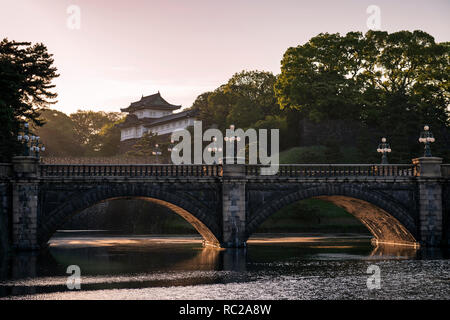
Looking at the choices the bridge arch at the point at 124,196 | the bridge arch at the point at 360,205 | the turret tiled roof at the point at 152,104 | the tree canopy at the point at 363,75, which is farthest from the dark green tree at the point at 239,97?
the bridge arch at the point at 124,196

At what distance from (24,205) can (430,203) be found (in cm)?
2909

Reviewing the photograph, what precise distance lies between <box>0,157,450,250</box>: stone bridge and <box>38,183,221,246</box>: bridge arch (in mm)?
67

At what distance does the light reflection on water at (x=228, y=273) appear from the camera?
21.7 m

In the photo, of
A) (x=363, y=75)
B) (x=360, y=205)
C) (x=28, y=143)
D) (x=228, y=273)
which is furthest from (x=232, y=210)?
(x=363, y=75)

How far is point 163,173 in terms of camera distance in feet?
133

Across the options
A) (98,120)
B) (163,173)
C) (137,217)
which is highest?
(98,120)

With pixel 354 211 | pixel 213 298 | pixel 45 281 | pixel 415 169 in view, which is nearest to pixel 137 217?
pixel 354 211

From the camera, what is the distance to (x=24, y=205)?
37.8 meters

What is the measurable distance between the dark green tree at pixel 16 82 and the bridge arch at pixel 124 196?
6484 millimetres

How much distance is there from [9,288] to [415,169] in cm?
3141

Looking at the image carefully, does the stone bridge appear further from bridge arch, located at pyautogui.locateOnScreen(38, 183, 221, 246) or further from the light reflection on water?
the light reflection on water

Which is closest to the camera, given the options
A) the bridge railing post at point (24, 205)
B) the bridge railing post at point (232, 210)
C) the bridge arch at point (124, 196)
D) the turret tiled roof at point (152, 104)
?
the bridge railing post at point (24, 205)

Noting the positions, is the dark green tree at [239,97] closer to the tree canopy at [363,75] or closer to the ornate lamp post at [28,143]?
the tree canopy at [363,75]
